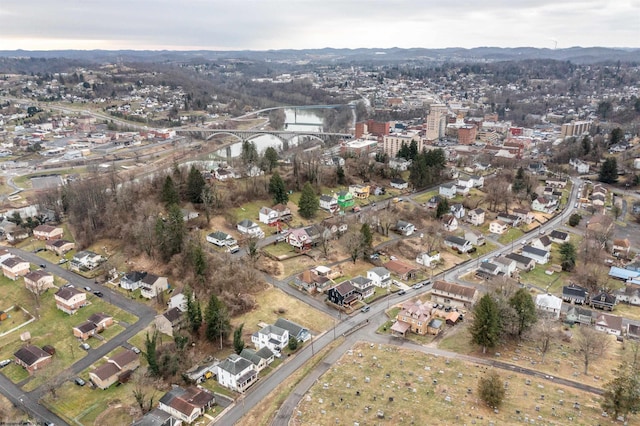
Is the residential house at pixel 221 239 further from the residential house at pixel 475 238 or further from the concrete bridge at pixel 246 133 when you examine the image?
the concrete bridge at pixel 246 133

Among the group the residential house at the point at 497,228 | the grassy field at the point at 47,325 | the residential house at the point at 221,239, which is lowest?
the grassy field at the point at 47,325

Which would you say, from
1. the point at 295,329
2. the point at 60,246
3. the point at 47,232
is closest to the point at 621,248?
the point at 295,329

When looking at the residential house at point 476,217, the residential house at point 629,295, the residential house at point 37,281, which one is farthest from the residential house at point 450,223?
the residential house at point 37,281

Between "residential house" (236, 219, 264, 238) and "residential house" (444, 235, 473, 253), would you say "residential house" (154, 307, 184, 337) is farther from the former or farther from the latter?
"residential house" (444, 235, 473, 253)

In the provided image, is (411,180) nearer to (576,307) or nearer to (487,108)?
(576,307)

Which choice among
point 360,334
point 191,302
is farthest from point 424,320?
point 191,302
